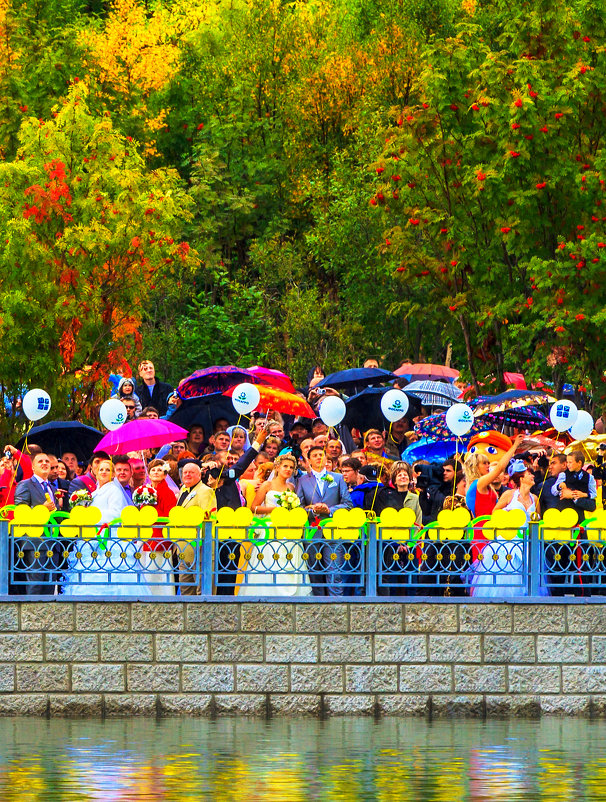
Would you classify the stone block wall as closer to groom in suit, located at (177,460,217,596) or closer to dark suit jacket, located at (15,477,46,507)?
groom in suit, located at (177,460,217,596)

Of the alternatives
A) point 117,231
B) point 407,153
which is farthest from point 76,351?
point 407,153

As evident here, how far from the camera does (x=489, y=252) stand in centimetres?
2823

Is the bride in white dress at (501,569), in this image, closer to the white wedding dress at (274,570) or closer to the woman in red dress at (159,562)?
the white wedding dress at (274,570)

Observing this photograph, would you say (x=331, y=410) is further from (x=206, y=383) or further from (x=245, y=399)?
(x=206, y=383)

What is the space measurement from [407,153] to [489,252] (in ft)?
6.75

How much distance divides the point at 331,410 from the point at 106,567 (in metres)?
5.18

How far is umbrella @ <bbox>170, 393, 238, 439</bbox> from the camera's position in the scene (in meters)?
24.3

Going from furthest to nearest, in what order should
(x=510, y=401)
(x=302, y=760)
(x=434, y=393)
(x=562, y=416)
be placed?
(x=434, y=393) < (x=510, y=401) < (x=562, y=416) < (x=302, y=760)

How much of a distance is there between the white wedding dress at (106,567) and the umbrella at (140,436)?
4.23m

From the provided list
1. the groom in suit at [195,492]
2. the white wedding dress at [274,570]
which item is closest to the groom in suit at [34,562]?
the groom in suit at [195,492]

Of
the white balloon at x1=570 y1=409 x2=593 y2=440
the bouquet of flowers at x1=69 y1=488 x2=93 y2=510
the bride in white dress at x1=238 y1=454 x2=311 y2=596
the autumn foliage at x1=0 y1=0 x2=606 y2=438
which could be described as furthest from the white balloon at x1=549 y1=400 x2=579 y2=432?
the autumn foliage at x1=0 y1=0 x2=606 y2=438

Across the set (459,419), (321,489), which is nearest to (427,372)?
(459,419)

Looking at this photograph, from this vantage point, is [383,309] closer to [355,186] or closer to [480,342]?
[355,186]

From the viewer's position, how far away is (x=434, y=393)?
95.4 ft
